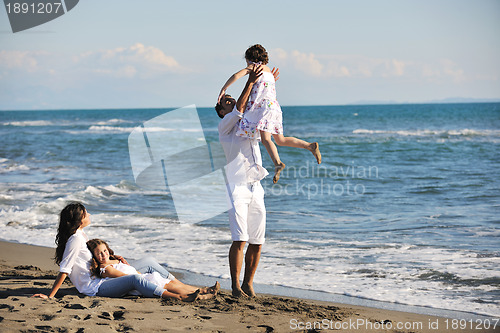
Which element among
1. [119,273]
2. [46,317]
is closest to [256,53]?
[119,273]

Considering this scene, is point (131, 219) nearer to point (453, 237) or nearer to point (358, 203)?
point (358, 203)

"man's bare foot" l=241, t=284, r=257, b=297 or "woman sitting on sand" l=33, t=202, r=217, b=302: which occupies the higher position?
"woman sitting on sand" l=33, t=202, r=217, b=302

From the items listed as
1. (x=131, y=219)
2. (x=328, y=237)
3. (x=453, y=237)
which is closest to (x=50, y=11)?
(x=131, y=219)

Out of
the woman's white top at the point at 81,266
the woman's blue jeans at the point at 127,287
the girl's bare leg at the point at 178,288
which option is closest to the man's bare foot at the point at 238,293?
the girl's bare leg at the point at 178,288

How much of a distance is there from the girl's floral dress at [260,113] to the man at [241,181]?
5 cm

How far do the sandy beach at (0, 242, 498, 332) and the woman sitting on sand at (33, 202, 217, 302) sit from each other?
74 mm

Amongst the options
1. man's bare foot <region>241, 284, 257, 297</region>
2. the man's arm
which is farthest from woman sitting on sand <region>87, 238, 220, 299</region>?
the man's arm

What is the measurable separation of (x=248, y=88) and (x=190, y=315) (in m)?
1.79

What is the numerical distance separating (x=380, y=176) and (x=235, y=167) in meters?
10.5

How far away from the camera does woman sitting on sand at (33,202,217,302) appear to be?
4.07 m

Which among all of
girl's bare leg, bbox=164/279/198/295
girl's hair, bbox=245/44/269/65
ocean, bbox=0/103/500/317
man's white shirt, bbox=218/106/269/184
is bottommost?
ocean, bbox=0/103/500/317

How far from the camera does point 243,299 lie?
4238mm

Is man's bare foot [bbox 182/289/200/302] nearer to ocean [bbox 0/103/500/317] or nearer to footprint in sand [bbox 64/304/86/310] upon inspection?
footprint in sand [bbox 64/304/86/310]

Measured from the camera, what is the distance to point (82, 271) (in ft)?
13.5
